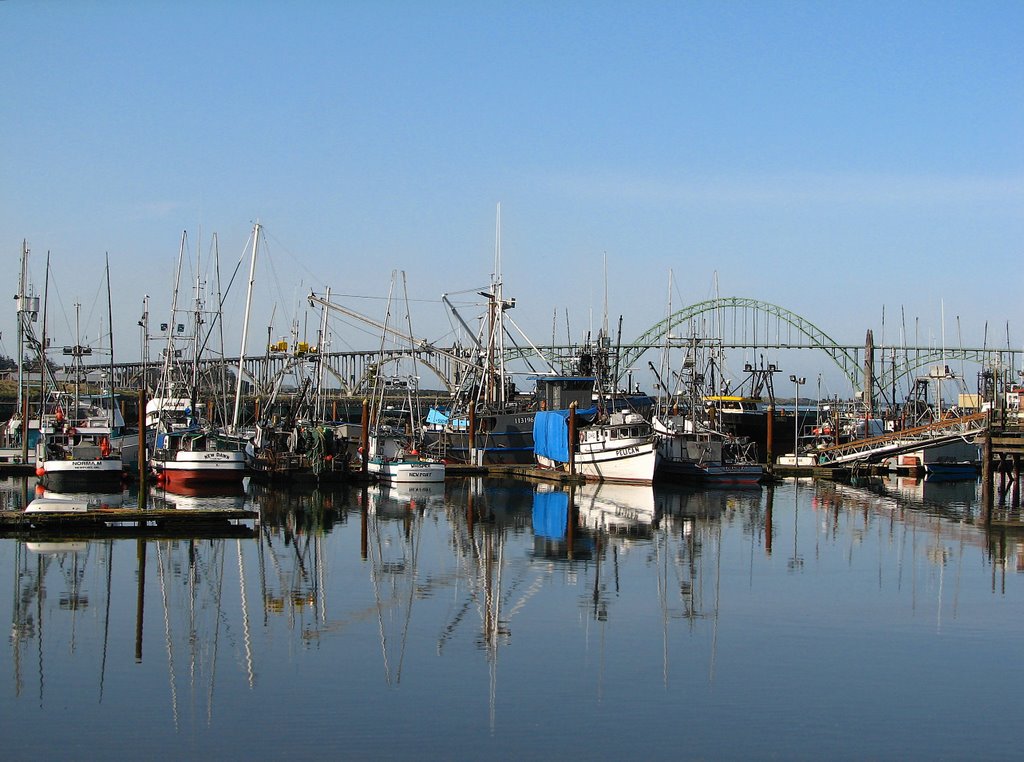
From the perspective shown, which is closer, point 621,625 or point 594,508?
point 621,625

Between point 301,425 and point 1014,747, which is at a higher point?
point 301,425

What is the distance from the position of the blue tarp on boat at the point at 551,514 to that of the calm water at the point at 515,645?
438 mm

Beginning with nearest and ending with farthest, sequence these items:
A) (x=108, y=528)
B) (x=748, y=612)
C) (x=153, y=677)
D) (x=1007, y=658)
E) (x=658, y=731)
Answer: (x=658, y=731) < (x=153, y=677) < (x=1007, y=658) < (x=748, y=612) < (x=108, y=528)

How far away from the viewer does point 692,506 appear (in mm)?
59469

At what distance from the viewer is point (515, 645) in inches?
1077

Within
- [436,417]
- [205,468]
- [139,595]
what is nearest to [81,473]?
[205,468]

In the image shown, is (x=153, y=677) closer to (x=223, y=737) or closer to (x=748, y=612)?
(x=223, y=737)

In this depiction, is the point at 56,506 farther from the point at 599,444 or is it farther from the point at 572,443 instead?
the point at 599,444

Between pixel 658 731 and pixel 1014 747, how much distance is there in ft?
19.3

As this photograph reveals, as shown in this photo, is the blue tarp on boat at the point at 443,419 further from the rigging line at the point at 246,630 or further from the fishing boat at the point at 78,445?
the rigging line at the point at 246,630

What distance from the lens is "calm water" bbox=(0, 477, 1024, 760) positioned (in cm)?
2077

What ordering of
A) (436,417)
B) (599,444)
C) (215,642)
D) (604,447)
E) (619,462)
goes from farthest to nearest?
(436,417) < (599,444) < (604,447) < (619,462) < (215,642)

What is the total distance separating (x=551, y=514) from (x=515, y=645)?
2735 centimetres

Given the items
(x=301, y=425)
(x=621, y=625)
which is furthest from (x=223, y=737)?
(x=301, y=425)
